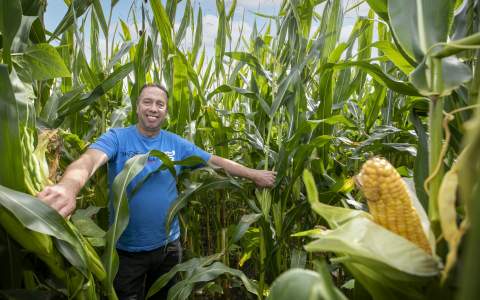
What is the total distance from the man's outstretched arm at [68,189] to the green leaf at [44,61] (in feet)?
1.05

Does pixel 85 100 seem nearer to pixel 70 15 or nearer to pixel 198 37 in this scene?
pixel 70 15

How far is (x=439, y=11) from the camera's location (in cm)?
59

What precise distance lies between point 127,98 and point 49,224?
6.83ft

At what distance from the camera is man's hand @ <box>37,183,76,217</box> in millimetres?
858

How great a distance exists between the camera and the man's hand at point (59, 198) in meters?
0.86

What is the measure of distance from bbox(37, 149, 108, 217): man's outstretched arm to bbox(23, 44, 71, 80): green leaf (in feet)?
1.05

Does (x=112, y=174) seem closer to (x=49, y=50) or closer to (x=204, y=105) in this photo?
(x=204, y=105)

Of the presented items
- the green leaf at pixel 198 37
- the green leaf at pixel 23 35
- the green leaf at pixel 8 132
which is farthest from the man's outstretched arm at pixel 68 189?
the green leaf at pixel 198 37

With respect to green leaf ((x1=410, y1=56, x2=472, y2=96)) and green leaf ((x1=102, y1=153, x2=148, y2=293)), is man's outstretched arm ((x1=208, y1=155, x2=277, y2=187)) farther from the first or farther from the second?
green leaf ((x1=410, y1=56, x2=472, y2=96))

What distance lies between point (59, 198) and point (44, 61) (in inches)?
18.1

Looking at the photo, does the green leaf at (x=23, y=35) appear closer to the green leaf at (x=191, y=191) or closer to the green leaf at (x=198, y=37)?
the green leaf at (x=191, y=191)

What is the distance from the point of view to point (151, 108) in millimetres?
1858

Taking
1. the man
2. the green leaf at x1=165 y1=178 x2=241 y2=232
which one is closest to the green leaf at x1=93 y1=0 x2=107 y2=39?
the man

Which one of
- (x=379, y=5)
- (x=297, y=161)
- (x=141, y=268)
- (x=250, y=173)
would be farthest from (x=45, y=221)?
(x=141, y=268)
